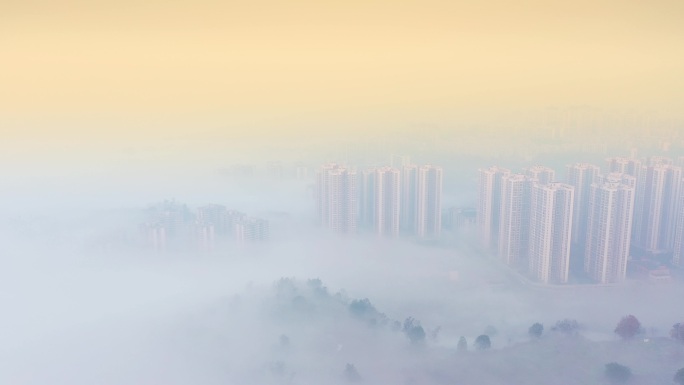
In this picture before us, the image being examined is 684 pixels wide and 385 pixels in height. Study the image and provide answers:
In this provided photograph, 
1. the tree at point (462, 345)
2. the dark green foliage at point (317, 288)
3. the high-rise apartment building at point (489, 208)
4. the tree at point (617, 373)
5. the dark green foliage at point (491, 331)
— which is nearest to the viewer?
the tree at point (617, 373)

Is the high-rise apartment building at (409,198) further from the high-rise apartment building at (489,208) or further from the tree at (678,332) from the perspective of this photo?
the tree at (678,332)

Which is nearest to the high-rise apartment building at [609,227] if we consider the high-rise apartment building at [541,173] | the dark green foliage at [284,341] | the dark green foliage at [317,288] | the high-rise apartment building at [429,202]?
the high-rise apartment building at [541,173]

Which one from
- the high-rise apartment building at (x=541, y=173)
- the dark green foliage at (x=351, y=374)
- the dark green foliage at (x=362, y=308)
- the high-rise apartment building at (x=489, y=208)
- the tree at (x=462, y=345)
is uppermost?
the high-rise apartment building at (x=541, y=173)

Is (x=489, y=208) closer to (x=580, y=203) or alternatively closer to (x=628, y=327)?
(x=580, y=203)

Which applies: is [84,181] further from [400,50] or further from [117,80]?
[400,50]

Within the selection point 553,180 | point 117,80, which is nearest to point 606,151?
point 553,180

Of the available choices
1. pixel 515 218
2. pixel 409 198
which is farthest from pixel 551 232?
pixel 409 198

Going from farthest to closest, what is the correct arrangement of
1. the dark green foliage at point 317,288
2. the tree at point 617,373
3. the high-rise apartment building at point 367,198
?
1. the high-rise apartment building at point 367,198
2. the dark green foliage at point 317,288
3. the tree at point 617,373
